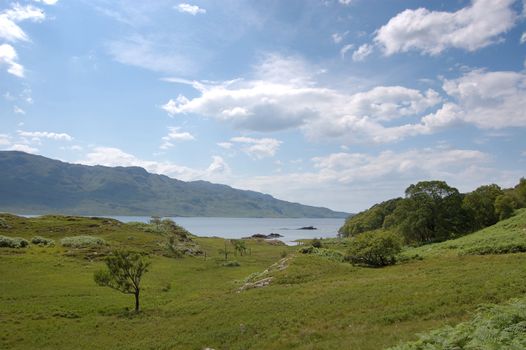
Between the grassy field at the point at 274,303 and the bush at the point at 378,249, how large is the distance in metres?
3.20

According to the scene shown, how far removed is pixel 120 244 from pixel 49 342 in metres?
62.2

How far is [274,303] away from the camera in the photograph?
113 ft

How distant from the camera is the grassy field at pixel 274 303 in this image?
2455 centimetres

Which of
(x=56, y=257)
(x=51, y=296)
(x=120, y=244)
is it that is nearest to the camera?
(x=51, y=296)

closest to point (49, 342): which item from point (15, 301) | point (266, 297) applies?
point (15, 301)

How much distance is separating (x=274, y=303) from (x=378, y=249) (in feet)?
81.5

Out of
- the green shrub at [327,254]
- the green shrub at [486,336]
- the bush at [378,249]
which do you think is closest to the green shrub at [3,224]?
the green shrub at [327,254]

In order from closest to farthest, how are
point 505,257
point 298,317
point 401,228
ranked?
1. point 298,317
2. point 505,257
3. point 401,228

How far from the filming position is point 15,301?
→ 4119cm

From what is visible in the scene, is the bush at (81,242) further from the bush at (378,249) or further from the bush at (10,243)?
the bush at (378,249)

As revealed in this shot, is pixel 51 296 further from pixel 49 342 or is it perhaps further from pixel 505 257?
pixel 505 257

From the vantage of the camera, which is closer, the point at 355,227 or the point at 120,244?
the point at 120,244

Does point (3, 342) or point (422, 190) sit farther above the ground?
point (422, 190)

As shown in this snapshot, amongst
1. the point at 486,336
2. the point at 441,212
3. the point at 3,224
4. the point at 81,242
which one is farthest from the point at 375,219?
the point at 486,336
